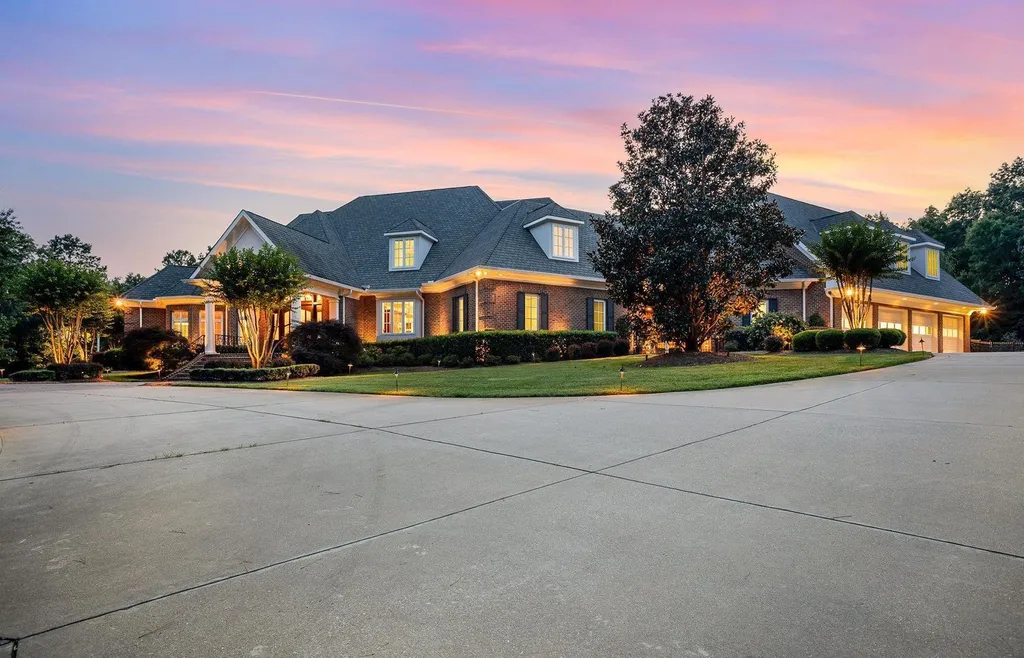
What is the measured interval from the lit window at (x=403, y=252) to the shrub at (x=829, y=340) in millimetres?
17397

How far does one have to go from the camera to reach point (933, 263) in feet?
95.5

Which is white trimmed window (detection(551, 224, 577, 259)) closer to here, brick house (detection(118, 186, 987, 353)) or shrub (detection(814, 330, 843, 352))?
brick house (detection(118, 186, 987, 353))

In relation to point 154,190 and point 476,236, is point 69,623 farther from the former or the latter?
point 154,190

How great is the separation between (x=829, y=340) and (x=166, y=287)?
30.4m

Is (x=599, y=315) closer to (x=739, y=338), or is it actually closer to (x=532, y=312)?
(x=532, y=312)

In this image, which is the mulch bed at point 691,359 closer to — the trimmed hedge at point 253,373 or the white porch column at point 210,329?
the trimmed hedge at point 253,373

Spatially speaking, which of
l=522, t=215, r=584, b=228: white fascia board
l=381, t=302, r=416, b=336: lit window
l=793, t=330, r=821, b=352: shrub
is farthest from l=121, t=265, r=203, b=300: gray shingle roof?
l=793, t=330, r=821, b=352: shrub

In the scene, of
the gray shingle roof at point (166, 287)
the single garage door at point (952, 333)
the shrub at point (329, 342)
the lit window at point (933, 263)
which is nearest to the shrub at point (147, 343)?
the gray shingle roof at point (166, 287)

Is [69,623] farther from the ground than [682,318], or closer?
closer

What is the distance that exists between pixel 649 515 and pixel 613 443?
2219 mm

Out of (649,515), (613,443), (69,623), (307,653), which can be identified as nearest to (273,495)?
(69,623)

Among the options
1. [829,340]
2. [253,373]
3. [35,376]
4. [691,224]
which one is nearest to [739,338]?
[829,340]

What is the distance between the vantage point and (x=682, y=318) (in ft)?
53.1

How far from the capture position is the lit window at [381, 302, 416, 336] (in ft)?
83.0
